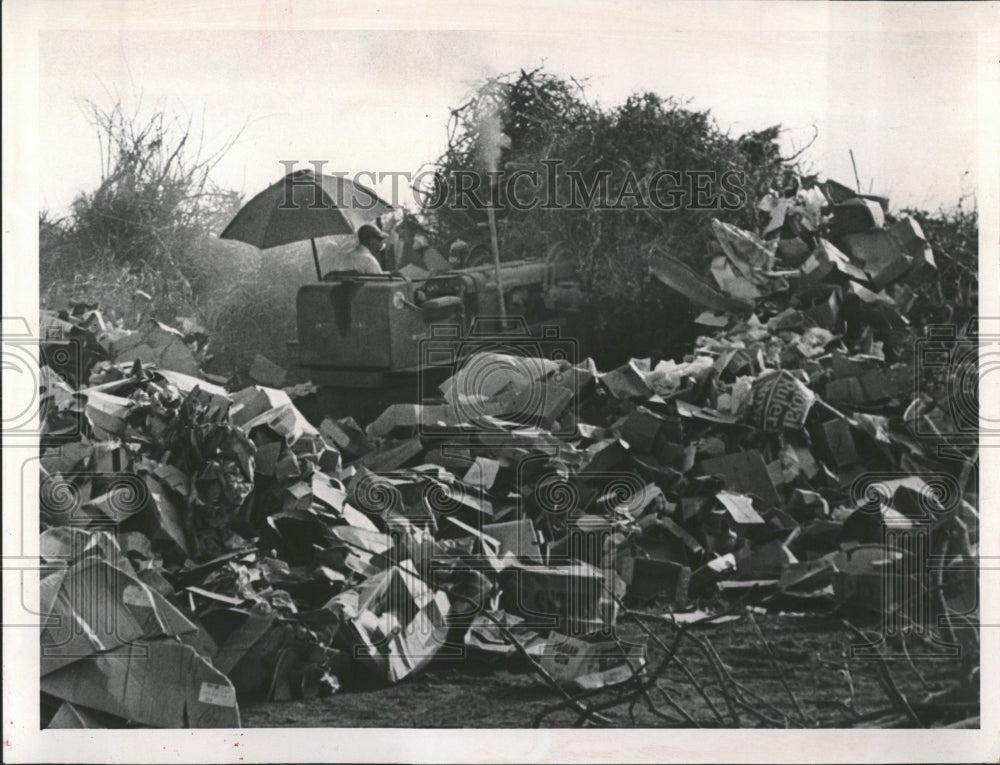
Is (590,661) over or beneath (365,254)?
beneath

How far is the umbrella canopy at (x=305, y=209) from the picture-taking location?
14.5ft

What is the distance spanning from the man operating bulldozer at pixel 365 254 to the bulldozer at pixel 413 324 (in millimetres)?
32

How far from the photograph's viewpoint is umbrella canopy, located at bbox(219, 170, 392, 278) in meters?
4.41

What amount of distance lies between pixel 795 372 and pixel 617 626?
134cm

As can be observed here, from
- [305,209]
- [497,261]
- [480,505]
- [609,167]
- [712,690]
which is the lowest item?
[712,690]

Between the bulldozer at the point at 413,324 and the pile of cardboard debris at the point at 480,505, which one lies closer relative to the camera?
the pile of cardboard debris at the point at 480,505

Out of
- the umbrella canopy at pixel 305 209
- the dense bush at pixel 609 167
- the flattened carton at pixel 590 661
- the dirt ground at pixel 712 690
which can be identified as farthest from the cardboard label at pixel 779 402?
the umbrella canopy at pixel 305 209

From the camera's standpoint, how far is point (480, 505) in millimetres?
4363

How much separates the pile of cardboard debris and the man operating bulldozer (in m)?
0.56

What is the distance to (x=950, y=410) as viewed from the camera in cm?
441

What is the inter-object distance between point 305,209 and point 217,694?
6.63 feet

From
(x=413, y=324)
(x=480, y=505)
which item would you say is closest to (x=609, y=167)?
(x=413, y=324)

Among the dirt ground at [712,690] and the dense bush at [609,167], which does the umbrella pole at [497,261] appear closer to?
the dense bush at [609,167]

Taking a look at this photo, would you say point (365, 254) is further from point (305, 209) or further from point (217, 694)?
point (217, 694)
